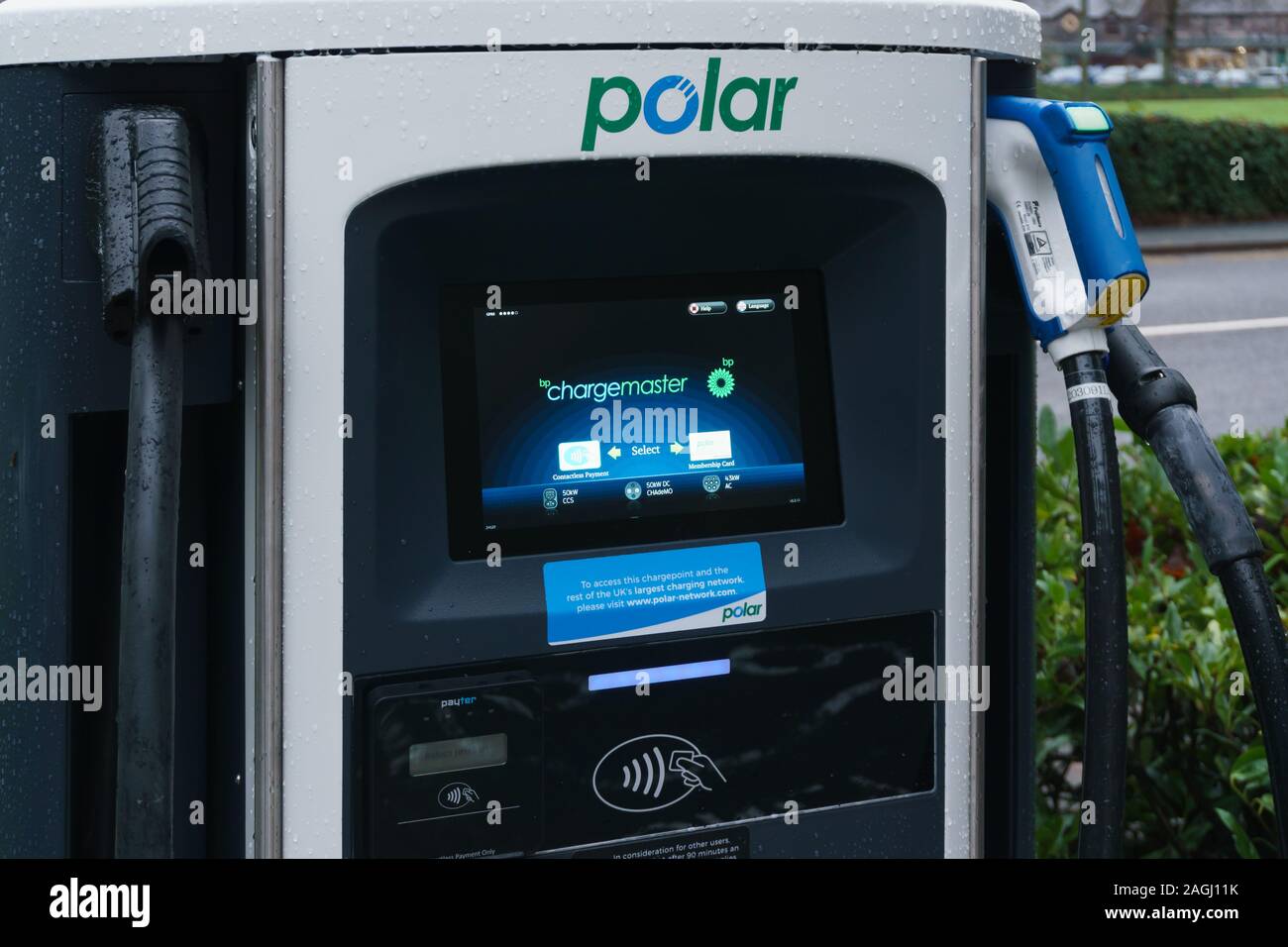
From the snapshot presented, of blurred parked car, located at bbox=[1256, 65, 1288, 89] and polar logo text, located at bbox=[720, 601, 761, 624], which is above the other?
blurred parked car, located at bbox=[1256, 65, 1288, 89]

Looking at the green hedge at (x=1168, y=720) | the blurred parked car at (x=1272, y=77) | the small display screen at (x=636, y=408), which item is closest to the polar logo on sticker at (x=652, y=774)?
the small display screen at (x=636, y=408)

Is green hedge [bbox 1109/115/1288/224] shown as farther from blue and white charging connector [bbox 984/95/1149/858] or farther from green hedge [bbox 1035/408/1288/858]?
blue and white charging connector [bbox 984/95/1149/858]

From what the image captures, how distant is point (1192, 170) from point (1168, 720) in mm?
16074

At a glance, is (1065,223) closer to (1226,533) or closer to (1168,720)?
(1226,533)

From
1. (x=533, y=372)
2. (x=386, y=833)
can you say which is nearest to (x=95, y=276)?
(x=533, y=372)

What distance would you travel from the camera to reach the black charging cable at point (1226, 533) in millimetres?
2094

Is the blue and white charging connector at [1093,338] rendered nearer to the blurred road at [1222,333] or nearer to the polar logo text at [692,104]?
the polar logo text at [692,104]

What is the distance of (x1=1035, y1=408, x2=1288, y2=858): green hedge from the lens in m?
3.03

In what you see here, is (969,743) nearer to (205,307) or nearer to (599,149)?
(599,149)

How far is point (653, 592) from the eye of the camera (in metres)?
2.11

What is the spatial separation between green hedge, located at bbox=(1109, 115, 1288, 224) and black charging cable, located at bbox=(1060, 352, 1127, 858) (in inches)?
643

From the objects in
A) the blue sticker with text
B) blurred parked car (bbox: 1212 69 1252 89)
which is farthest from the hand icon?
blurred parked car (bbox: 1212 69 1252 89)

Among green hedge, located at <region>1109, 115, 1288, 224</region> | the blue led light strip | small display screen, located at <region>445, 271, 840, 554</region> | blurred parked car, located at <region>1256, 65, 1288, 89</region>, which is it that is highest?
blurred parked car, located at <region>1256, 65, 1288, 89</region>

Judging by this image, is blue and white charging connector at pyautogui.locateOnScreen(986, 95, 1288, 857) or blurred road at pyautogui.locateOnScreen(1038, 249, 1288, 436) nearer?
blue and white charging connector at pyautogui.locateOnScreen(986, 95, 1288, 857)
